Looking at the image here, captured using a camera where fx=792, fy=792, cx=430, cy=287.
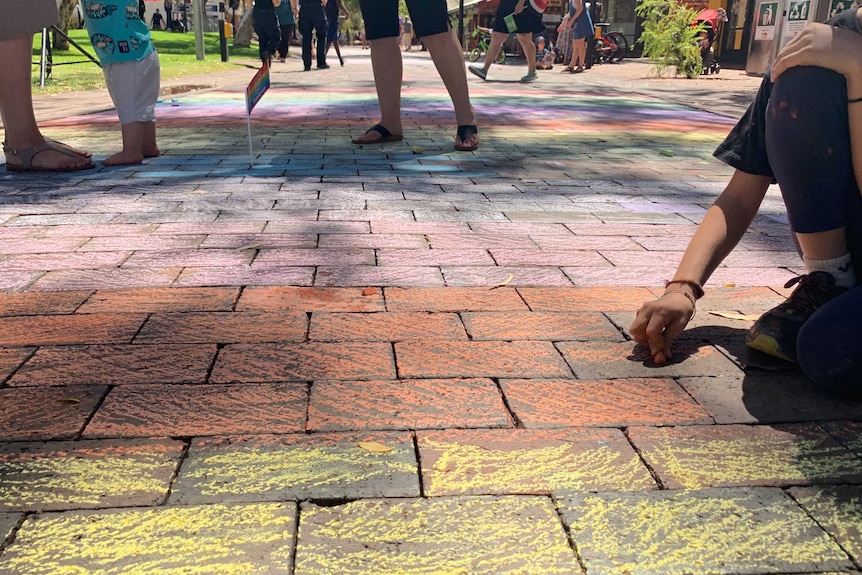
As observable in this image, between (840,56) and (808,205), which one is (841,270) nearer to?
(808,205)

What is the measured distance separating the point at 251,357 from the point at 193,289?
64cm

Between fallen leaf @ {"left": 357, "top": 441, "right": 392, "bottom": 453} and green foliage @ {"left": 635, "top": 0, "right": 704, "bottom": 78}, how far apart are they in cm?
1368

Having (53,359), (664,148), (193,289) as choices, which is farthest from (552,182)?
(53,359)

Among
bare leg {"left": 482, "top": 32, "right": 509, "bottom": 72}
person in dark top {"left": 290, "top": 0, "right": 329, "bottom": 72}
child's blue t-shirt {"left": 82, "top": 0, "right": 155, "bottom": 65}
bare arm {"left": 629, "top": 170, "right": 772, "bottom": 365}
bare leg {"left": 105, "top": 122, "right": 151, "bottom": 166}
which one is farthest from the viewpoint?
person in dark top {"left": 290, "top": 0, "right": 329, "bottom": 72}

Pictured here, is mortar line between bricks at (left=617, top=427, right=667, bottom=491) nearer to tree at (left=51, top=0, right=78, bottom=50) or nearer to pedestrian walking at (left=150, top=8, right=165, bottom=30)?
tree at (left=51, top=0, right=78, bottom=50)

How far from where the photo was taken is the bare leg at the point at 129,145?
4828 millimetres

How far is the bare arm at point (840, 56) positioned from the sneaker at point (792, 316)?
1.08ft

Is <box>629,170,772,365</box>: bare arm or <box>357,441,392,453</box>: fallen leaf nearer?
<box>357,441,392,453</box>: fallen leaf

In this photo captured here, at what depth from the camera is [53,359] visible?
2.09 meters

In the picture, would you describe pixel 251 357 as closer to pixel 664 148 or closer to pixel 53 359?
pixel 53 359

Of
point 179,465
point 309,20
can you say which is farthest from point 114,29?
point 309,20

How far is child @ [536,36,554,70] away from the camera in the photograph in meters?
19.4

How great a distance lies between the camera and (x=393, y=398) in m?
1.89

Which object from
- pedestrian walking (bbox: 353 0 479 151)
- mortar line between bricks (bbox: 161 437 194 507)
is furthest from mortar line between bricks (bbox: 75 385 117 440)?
pedestrian walking (bbox: 353 0 479 151)
